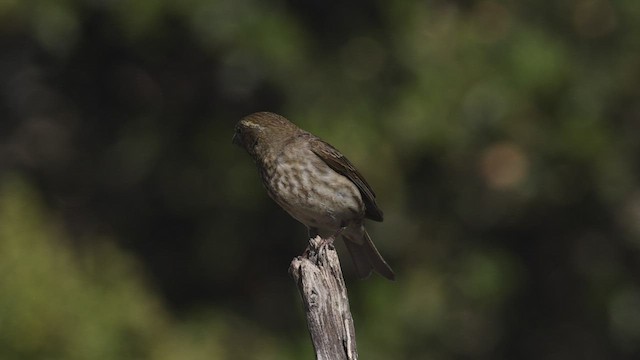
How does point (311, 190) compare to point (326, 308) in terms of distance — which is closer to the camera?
point (326, 308)

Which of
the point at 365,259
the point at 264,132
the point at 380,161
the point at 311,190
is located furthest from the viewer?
the point at 380,161

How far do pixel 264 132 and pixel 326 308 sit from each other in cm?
173

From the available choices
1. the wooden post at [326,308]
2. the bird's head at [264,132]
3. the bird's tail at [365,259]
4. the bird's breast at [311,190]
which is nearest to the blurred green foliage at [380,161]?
the bird's tail at [365,259]

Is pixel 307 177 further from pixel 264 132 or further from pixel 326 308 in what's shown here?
pixel 326 308

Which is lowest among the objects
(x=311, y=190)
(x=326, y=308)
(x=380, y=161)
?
(x=380, y=161)

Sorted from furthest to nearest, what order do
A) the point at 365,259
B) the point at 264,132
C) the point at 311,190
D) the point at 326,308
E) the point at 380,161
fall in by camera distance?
1. the point at 380,161
2. the point at 365,259
3. the point at 264,132
4. the point at 311,190
5. the point at 326,308

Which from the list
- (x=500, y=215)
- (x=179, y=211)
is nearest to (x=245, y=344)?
(x=179, y=211)

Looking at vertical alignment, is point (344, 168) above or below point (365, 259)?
above

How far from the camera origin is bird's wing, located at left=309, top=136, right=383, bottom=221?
280 inches

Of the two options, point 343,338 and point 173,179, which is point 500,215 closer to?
point 173,179

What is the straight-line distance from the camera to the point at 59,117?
33.4 ft

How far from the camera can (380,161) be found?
28.3 feet

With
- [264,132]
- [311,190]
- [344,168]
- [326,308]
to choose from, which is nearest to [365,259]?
[344,168]

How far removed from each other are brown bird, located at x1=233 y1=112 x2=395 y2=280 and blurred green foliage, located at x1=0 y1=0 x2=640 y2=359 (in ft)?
4.22
